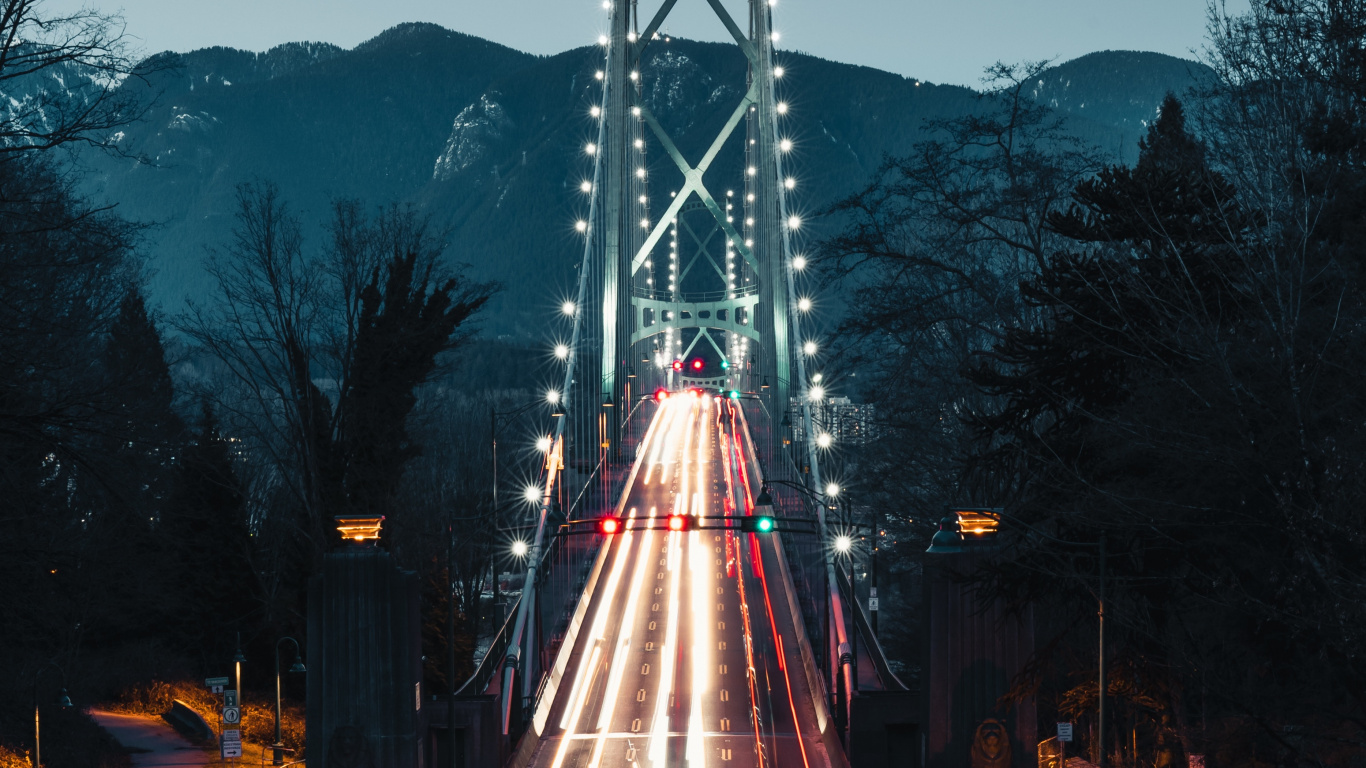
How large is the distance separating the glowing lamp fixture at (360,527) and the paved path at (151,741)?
A: 10.0 metres

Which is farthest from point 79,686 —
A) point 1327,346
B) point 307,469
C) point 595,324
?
point 595,324

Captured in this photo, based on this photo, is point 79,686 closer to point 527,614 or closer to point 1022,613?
point 527,614

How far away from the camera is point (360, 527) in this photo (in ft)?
71.4

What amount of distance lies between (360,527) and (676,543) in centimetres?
3832

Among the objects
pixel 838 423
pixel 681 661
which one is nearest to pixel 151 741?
pixel 681 661

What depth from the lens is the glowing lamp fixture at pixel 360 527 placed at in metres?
21.7

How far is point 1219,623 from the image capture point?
1795 centimetres

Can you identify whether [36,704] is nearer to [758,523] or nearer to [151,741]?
[151,741]

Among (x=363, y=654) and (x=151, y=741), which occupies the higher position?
(x=363, y=654)

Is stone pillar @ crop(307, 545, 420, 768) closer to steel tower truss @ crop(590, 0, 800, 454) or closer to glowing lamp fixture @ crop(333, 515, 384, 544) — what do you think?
glowing lamp fixture @ crop(333, 515, 384, 544)

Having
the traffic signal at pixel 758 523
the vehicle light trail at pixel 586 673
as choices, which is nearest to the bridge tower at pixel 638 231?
the vehicle light trail at pixel 586 673

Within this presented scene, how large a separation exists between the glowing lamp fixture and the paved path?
32.9 ft

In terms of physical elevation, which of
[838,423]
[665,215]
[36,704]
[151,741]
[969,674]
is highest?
[665,215]

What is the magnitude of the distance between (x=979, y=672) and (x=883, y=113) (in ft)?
496
